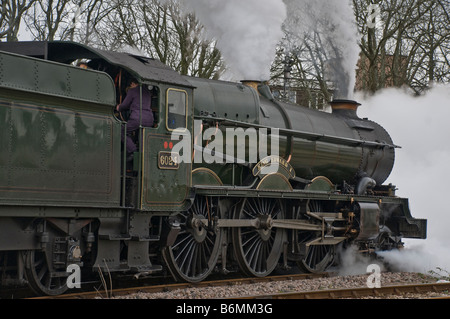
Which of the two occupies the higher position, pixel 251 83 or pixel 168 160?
pixel 251 83

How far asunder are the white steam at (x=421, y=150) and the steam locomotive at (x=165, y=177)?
195 inches

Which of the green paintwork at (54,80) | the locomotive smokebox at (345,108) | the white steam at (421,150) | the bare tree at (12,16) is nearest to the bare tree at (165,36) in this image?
the bare tree at (12,16)

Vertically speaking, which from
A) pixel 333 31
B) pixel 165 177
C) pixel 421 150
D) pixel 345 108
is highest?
pixel 333 31

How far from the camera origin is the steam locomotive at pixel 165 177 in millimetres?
7535

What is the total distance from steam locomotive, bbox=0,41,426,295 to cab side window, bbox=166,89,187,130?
22 mm

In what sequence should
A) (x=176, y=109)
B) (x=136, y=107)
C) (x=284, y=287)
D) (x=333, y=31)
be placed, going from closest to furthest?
1. (x=136, y=107)
2. (x=176, y=109)
3. (x=284, y=287)
4. (x=333, y=31)

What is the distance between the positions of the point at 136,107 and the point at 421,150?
40.5 ft

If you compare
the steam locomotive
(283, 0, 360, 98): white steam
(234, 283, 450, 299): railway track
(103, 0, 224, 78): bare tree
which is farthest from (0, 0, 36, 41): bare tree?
(234, 283, 450, 299): railway track

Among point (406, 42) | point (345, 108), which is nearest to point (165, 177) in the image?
point (345, 108)

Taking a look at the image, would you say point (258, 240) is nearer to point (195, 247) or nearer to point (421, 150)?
point (195, 247)

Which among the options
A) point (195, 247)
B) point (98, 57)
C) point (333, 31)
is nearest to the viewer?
point (98, 57)

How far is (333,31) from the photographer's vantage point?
17.0 m
